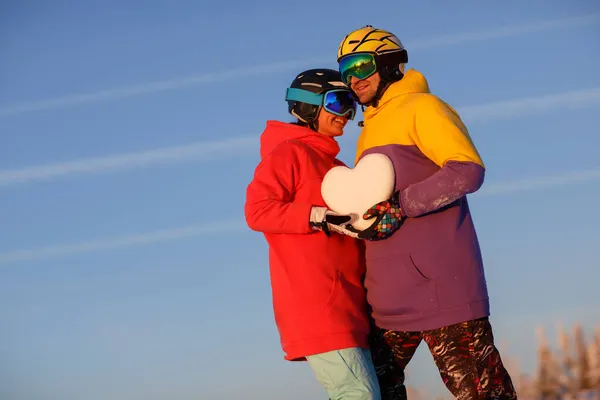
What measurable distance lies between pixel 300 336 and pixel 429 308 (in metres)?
0.72

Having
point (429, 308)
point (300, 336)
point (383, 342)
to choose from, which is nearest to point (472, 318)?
point (429, 308)

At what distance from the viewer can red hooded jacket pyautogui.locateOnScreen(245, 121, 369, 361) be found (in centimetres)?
537

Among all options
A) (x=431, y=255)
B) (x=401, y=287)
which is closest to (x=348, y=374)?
(x=401, y=287)

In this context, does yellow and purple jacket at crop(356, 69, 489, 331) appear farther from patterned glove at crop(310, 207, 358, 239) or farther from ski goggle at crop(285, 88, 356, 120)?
ski goggle at crop(285, 88, 356, 120)

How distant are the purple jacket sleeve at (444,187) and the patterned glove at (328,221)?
1.18 feet

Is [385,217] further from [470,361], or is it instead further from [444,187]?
[470,361]

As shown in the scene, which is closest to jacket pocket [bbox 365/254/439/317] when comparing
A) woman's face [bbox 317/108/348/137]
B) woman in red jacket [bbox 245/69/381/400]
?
woman in red jacket [bbox 245/69/381/400]

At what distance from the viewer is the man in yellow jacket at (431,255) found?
511 cm

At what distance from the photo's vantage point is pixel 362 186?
5238 mm

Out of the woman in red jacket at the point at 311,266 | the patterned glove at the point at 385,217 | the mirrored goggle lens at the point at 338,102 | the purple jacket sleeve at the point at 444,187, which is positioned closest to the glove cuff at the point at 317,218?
the woman in red jacket at the point at 311,266

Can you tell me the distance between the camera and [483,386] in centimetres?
512

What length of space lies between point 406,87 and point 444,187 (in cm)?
72

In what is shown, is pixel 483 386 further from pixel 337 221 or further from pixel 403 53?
pixel 403 53

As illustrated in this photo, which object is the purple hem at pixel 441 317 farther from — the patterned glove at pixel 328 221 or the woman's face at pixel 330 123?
the woman's face at pixel 330 123
